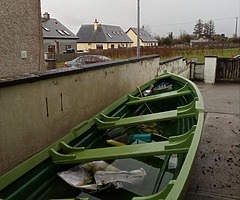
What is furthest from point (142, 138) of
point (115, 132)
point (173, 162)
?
point (173, 162)

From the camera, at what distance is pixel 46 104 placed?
254cm

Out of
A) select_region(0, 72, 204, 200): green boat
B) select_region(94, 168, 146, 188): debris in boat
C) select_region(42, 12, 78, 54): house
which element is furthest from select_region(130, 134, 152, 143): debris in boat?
select_region(42, 12, 78, 54): house

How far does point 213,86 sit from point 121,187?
980 centimetres

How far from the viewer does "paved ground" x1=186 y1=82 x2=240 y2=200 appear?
2.84m

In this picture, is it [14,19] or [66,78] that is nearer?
[66,78]

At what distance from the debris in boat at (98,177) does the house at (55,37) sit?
95.2ft

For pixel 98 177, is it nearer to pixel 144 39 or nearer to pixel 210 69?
pixel 210 69

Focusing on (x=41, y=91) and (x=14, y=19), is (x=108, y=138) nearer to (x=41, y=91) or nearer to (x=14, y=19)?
(x=41, y=91)

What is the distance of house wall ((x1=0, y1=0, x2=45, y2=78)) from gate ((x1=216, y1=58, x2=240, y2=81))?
831 cm

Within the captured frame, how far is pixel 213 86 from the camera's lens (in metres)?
10.8

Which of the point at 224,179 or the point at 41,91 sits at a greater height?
the point at 41,91

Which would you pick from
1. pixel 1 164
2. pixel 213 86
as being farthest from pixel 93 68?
pixel 213 86

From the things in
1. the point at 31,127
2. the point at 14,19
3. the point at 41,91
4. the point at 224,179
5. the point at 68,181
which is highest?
the point at 14,19

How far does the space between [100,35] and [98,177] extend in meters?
45.0
